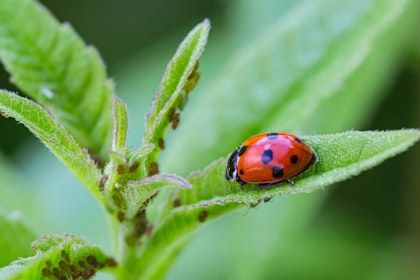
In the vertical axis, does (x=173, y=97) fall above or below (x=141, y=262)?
above

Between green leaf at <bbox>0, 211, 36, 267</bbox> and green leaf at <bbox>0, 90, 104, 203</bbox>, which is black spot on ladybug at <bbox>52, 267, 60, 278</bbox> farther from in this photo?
green leaf at <bbox>0, 211, 36, 267</bbox>

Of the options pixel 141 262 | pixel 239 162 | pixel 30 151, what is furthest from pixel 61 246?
pixel 30 151

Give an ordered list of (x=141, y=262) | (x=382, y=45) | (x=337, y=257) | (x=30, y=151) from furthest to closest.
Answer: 1. (x=30, y=151)
2. (x=337, y=257)
3. (x=382, y=45)
4. (x=141, y=262)

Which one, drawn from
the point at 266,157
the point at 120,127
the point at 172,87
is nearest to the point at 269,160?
the point at 266,157

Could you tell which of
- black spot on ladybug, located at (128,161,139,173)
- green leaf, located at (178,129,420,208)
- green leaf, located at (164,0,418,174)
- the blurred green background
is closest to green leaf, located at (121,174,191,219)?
black spot on ladybug, located at (128,161,139,173)

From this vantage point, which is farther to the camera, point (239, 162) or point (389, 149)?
point (239, 162)

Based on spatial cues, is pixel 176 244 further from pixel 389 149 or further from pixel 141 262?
pixel 389 149

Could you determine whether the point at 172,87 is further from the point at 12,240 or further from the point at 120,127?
the point at 12,240

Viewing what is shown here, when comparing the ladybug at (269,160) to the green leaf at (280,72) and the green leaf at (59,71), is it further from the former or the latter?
the green leaf at (59,71)
